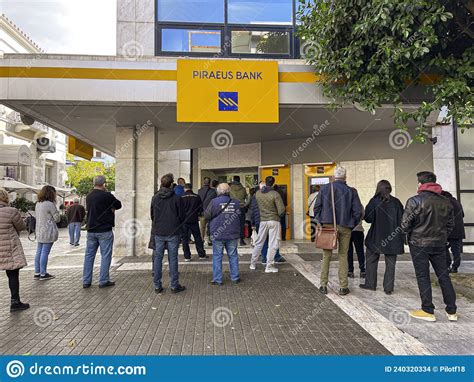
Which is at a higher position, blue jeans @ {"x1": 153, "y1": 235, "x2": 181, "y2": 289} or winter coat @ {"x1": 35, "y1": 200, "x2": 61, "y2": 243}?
winter coat @ {"x1": 35, "y1": 200, "x2": 61, "y2": 243}

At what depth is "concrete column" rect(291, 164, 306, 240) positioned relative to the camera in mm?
10961

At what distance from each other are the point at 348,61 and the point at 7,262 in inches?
243

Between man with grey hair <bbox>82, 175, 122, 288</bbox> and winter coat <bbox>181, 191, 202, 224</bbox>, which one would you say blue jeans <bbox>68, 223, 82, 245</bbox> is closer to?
winter coat <bbox>181, 191, 202, 224</bbox>

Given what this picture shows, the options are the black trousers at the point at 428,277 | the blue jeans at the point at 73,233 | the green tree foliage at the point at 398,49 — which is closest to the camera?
the black trousers at the point at 428,277

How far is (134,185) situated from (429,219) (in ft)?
23.0

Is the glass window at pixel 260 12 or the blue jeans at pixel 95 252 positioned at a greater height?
the glass window at pixel 260 12

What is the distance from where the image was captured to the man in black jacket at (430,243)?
4.16m

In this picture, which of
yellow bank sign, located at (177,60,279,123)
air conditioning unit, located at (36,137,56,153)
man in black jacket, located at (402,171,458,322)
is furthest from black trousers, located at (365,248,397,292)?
air conditioning unit, located at (36,137,56,153)

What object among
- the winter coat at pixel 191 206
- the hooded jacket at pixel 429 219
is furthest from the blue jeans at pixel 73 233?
the hooded jacket at pixel 429 219

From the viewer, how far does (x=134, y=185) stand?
877cm

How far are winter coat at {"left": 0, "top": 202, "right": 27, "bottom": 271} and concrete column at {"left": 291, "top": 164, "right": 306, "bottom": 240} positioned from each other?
817 centimetres

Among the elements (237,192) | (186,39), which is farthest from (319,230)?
(186,39)

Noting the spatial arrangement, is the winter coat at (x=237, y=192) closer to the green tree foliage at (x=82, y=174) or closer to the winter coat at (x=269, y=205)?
the winter coat at (x=269, y=205)

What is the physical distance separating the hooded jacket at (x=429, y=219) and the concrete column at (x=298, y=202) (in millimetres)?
6633
